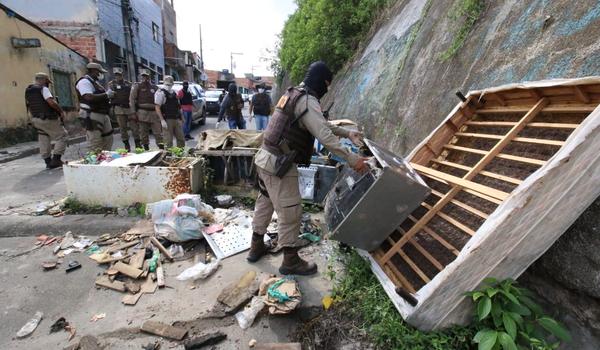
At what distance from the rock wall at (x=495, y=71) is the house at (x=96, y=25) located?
1191 centimetres

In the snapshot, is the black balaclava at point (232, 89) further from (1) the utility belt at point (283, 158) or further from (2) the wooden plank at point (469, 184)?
(2) the wooden plank at point (469, 184)

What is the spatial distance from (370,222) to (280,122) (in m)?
1.12

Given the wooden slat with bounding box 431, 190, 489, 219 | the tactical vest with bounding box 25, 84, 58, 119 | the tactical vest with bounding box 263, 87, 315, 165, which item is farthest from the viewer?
the tactical vest with bounding box 25, 84, 58, 119

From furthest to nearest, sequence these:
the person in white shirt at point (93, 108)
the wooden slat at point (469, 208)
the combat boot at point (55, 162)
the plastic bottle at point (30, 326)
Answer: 1. the combat boot at point (55, 162)
2. the person in white shirt at point (93, 108)
3. the plastic bottle at point (30, 326)
4. the wooden slat at point (469, 208)

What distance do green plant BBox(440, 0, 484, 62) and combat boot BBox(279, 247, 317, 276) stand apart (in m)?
3.49

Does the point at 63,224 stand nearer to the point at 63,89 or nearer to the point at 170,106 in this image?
the point at 170,106

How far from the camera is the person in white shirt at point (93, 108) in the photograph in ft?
19.3

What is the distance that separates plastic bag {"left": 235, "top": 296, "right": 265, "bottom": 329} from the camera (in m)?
2.47

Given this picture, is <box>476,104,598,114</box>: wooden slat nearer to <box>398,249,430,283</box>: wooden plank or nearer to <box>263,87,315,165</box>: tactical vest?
<box>398,249,430,283</box>: wooden plank

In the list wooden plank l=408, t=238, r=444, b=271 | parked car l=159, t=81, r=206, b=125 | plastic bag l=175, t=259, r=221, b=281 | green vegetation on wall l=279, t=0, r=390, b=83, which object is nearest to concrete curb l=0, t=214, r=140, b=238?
plastic bag l=175, t=259, r=221, b=281

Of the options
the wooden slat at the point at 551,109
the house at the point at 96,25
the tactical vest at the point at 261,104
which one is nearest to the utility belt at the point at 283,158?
the wooden slat at the point at 551,109

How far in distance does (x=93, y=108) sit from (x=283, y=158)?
4868 mm

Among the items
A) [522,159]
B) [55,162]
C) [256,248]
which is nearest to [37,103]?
[55,162]

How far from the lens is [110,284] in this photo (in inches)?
116
